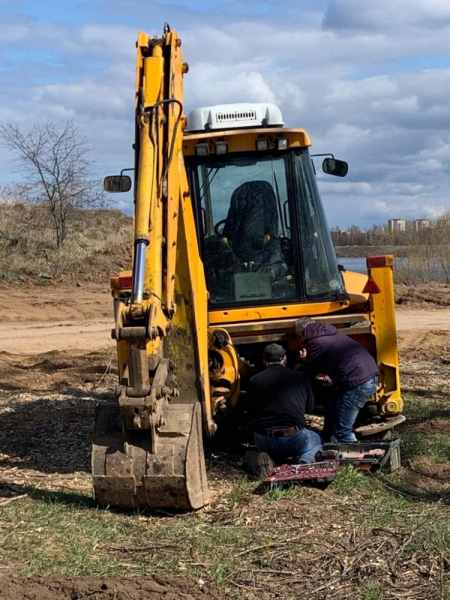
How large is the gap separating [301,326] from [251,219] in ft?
3.77

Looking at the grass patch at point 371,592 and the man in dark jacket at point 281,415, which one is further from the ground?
the man in dark jacket at point 281,415

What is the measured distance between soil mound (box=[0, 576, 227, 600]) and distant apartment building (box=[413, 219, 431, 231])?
22.2m

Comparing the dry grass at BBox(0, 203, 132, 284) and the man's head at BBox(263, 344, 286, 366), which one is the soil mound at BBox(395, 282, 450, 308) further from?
the man's head at BBox(263, 344, 286, 366)

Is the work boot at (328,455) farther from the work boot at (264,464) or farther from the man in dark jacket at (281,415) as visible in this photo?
the work boot at (264,464)

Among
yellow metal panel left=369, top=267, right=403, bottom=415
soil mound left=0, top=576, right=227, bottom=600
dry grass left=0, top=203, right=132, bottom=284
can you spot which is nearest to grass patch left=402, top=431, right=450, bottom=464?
yellow metal panel left=369, top=267, right=403, bottom=415

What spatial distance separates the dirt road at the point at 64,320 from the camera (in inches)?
631

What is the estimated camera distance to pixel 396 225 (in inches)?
1088

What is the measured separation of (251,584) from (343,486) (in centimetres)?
190

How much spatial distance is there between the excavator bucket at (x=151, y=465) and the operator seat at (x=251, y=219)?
7.40 ft

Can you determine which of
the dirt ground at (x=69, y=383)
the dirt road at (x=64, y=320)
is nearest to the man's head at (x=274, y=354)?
the dirt ground at (x=69, y=383)

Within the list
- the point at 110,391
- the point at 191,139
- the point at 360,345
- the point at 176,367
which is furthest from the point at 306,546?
the point at 110,391

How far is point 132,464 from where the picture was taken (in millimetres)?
5594

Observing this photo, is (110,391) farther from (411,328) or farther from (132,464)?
(411,328)

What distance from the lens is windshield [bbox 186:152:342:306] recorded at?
25.0 ft
